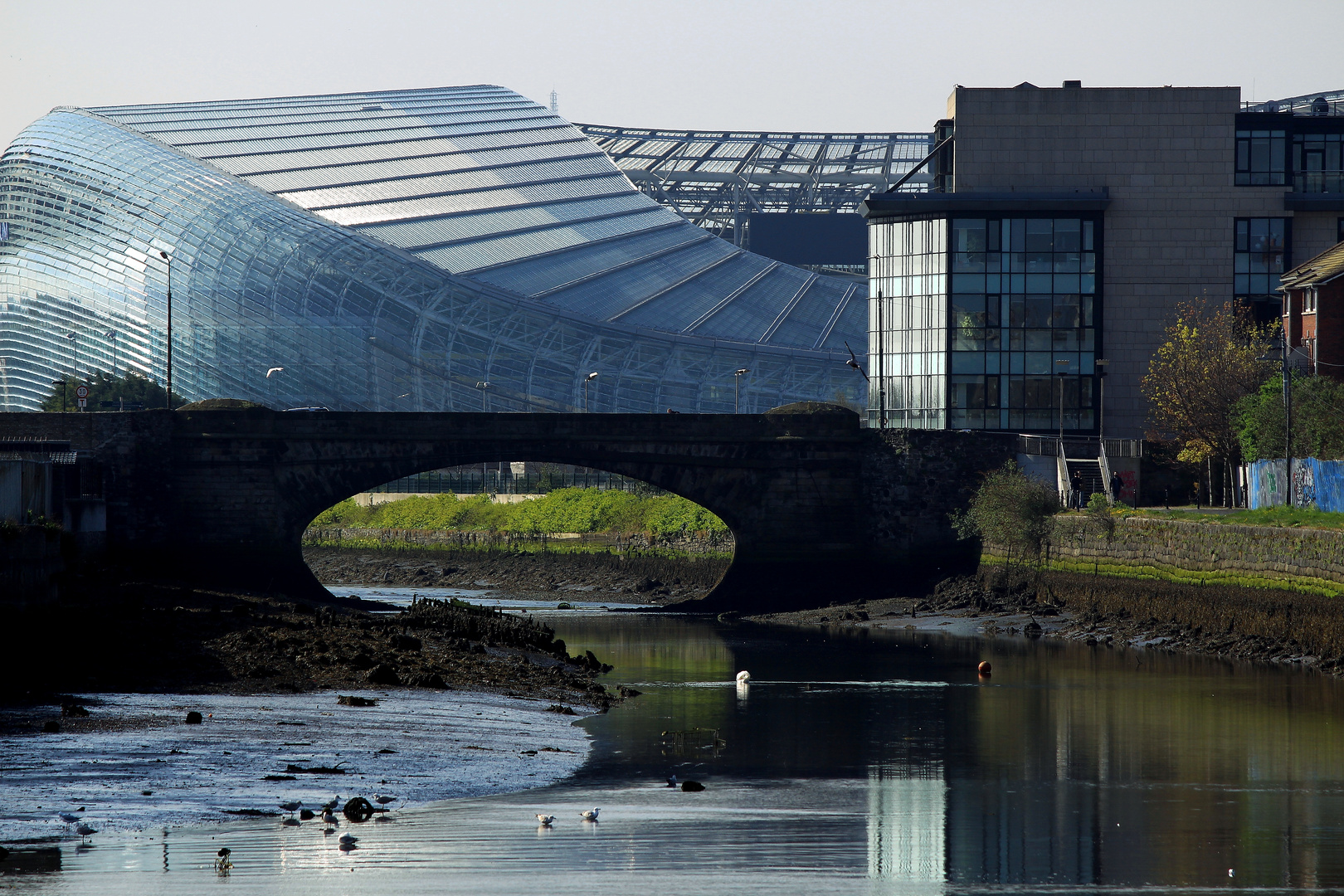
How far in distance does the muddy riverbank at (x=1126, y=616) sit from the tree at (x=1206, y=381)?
957 centimetres

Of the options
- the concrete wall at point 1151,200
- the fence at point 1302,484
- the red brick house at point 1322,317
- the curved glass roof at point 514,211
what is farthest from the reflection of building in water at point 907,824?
the curved glass roof at point 514,211

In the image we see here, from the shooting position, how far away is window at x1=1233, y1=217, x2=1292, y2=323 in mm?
72188

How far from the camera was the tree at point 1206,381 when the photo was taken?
6134cm

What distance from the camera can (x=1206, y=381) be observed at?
61875mm

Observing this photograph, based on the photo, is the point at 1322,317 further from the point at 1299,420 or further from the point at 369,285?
the point at 369,285

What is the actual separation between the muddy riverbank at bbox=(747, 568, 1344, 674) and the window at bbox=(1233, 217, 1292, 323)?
68.3 feet

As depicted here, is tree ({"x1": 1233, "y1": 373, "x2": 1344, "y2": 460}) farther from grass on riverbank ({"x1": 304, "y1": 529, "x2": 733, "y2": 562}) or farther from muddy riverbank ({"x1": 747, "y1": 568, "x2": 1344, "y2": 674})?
grass on riverbank ({"x1": 304, "y1": 529, "x2": 733, "y2": 562})

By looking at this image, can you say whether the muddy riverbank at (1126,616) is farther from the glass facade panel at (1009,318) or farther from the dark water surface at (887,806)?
the glass facade panel at (1009,318)

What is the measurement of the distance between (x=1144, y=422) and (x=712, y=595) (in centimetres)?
2112

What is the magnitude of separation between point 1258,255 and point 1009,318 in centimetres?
1137

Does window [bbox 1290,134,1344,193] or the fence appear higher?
window [bbox 1290,134,1344,193]

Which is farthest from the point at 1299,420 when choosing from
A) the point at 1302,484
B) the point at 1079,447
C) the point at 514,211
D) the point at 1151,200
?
the point at 514,211

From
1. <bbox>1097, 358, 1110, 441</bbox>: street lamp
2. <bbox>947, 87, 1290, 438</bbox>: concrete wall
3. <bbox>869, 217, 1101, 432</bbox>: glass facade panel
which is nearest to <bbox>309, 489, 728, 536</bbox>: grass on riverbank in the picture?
<bbox>869, 217, 1101, 432</bbox>: glass facade panel

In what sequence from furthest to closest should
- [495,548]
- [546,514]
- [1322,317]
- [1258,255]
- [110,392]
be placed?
[110,392]
[546,514]
[495,548]
[1258,255]
[1322,317]
